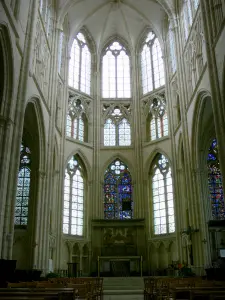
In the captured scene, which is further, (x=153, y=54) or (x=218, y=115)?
(x=153, y=54)

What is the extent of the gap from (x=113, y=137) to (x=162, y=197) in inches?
259

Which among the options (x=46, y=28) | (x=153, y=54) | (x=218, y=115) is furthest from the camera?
(x=153, y=54)

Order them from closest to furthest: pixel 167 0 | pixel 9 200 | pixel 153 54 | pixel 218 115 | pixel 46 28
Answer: pixel 9 200 → pixel 218 115 → pixel 46 28 → pixel 167 0 → pixel 153 54

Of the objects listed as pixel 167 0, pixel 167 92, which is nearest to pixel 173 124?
pixel 167 92

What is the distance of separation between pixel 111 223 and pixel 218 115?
44.3 ft

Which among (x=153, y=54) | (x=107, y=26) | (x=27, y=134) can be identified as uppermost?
(x=107, y=26)

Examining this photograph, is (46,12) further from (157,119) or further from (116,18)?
(157,119)

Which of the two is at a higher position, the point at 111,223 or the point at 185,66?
the point at 185,66

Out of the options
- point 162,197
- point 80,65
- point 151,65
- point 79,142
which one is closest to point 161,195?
point 162,197

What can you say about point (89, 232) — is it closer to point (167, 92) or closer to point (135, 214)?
point (135, 214)

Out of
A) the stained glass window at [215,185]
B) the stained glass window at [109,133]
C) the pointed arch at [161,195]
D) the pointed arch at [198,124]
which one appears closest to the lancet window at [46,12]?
the stained glass window at [109,133]

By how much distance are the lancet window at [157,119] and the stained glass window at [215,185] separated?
14.6ft

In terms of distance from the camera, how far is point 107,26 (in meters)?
31.3

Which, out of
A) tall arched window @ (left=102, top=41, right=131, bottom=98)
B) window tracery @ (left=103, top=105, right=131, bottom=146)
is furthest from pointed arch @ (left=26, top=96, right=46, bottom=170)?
tall arched window @ (left=102, top=41, right=131, bottom=98)
